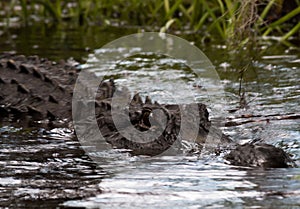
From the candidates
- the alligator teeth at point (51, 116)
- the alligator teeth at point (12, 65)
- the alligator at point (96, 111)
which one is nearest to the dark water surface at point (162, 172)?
the alligator at point (96, 111)

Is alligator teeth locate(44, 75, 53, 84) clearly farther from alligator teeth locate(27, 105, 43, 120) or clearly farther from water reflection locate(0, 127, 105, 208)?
water reflection locate(0, 127, 105, 208)

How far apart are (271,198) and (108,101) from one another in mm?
1828

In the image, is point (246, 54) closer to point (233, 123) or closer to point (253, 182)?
point (233, 123)

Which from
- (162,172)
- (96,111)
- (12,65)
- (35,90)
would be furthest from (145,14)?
(162,172)

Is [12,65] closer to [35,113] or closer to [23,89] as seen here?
[23,89]

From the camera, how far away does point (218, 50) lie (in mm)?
7754

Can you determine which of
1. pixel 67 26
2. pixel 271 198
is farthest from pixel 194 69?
pixel 67 26

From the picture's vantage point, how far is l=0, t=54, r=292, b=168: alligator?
3.54 meters

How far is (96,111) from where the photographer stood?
4461 mm

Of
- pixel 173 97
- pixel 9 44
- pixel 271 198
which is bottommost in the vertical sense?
pixel 271 198

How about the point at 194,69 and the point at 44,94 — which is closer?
the point at 44,94

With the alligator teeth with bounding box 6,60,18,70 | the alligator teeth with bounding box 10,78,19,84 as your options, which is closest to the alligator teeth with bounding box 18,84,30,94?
A: the alligator teeth with bounding box 10,78,19,84

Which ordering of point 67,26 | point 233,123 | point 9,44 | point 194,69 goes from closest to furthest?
point 233,123
point 194,69
point 9,44
point 67,26

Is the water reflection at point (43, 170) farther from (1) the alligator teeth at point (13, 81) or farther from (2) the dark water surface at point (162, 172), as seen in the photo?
(1) the alligator teeth at point (13, 81)
